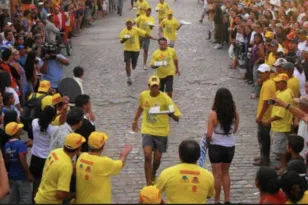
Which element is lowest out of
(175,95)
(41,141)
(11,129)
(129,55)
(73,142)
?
(175,95)

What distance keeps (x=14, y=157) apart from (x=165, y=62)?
5955 mm

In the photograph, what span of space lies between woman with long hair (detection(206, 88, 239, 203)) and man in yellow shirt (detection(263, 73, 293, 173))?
57.2 inches

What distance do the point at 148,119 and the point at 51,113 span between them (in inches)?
70.7

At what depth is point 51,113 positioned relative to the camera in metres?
8.16

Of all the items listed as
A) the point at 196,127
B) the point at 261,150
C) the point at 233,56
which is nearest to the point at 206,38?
the point at 233,56

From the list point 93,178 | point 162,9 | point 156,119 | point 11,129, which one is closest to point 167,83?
point 156,119

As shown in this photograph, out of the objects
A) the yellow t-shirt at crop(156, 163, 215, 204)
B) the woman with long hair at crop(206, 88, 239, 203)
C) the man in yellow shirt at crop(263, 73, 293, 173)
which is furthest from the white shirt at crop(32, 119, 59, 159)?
the man in yellow shirt at crop(263, 73, 293, 173)

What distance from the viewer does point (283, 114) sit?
31.4 feet

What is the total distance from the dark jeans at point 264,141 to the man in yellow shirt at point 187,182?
A: 398 cm

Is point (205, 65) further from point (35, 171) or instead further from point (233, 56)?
point (35, 171)

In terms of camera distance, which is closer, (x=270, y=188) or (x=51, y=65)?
(x=270, y=188)

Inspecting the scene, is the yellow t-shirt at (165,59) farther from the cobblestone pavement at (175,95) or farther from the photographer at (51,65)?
the photographer at (51,65)

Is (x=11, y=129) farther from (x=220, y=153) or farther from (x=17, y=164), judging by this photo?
(x=220, y=153)

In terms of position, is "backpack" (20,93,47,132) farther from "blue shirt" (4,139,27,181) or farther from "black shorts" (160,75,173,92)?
"black shorts" (160,75,173,92)
